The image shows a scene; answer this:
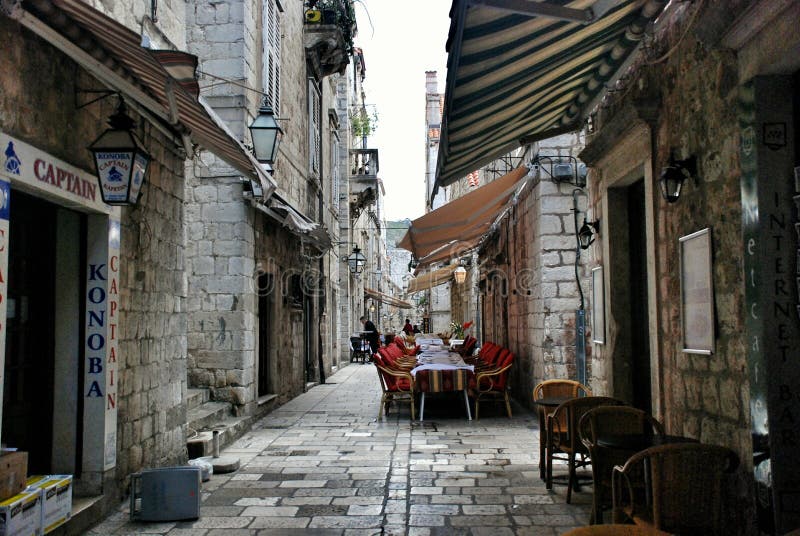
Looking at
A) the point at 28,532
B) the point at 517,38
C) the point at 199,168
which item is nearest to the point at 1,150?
the point at 28,532

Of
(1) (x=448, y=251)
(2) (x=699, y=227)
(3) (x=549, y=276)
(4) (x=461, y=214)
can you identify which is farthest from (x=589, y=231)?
(1) (x=448, y=251)

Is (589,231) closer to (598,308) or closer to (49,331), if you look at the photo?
(598,308)

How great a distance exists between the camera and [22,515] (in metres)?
3.43

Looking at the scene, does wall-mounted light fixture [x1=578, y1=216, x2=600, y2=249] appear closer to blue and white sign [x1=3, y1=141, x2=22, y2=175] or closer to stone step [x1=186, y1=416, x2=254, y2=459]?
stone step [x1=186, y1=416, x2=254, y2=459]

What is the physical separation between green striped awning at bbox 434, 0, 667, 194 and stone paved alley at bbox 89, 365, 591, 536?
269 centimetres

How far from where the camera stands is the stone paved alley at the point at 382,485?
4.45 m

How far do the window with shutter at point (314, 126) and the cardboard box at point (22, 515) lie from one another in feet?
35.0

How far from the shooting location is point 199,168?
877 cm

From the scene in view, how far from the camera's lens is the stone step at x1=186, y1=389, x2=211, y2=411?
→ 7883 mm

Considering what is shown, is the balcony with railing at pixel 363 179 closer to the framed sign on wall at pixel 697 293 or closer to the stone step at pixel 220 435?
the stone step at pixel 220 435

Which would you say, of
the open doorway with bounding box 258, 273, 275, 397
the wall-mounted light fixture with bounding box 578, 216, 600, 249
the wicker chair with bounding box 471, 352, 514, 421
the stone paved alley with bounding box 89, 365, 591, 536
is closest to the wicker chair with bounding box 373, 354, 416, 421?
the stone paved alley with bounding box 89, 365, 591, 536

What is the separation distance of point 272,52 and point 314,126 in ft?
13.1

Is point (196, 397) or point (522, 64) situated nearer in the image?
point (522, 64)

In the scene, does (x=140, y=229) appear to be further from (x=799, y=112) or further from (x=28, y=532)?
(x=799, y=112)
